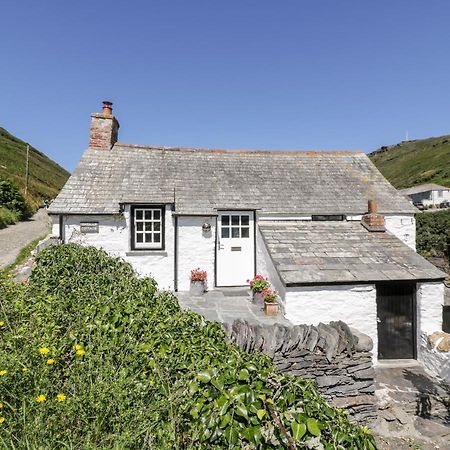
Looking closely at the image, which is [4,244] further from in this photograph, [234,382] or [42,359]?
[234,382]

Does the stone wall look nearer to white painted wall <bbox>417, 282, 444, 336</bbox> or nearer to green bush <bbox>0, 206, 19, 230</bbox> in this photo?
white painted wall <bbox>417, 282, 444, 336</bbox>

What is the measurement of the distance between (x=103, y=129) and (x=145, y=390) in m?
12.8

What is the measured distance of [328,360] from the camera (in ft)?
19.2

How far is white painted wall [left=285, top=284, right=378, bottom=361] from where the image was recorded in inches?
317

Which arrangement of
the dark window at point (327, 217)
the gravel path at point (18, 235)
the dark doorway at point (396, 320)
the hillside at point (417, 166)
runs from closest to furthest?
the dark doorway at point (396, 320) < the dark window at point (327, 217) < the gravel path at point (18, 235) < the hillside at point (417, 166)

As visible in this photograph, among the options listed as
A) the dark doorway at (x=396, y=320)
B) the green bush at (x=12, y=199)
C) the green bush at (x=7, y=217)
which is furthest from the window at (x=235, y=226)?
the green bush at (x=12, y=199)

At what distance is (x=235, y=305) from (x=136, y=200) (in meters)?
5.51

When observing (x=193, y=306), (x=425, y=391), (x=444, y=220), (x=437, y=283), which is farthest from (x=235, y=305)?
(x=444, y=220)

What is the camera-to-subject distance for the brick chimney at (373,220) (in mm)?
11289

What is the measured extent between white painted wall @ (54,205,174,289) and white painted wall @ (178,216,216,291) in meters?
0.36

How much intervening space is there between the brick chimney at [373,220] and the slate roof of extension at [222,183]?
29.9 inches

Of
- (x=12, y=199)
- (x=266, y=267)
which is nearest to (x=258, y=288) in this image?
(x=266, y=267)

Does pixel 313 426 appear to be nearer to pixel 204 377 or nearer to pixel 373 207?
pixel 204 377

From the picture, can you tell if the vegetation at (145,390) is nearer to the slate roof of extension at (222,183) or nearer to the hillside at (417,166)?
the slate roof of extension at (222,183)
